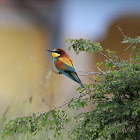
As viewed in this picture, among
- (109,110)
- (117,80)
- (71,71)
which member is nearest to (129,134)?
(109,110)

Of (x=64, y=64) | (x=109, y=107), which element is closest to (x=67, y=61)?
(x=64, y=64)

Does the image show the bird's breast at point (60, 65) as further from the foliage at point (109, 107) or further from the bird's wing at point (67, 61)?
the foliage at point (109, 107)

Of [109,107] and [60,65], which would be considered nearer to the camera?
[109,107]

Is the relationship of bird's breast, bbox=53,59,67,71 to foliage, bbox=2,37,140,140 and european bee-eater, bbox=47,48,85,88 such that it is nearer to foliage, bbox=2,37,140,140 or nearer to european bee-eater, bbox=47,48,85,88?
european bee-eater, bbox=47,48,85,88

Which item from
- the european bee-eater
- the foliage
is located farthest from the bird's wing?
the foliage

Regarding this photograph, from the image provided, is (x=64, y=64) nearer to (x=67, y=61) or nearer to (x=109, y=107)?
(x=67, y=61)

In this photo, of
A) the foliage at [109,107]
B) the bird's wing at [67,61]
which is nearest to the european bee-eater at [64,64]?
the bird's wing at [67,61]

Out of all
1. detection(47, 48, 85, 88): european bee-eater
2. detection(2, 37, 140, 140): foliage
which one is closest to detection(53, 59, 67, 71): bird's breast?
detection(47, 48, 85, 88): european bee-eater

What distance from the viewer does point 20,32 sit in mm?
5766

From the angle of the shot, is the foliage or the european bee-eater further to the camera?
the european bee-eater

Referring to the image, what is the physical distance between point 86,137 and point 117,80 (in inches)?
15.5

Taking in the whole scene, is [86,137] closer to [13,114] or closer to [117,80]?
[117,80]

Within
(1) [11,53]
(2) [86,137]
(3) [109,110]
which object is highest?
(3) [109,110]

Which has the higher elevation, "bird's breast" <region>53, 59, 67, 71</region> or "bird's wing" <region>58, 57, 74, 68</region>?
"bird's wing" <region>58, 57, 74, 68</region>
